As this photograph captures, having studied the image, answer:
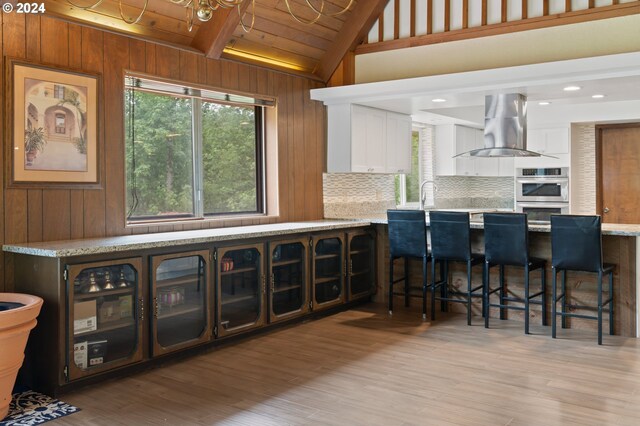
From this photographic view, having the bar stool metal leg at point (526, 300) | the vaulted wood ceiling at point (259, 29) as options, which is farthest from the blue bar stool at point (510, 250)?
the vaulted wood ceiling at point (259, 29)

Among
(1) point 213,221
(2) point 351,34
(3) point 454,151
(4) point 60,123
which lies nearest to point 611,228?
(2) point 351,34

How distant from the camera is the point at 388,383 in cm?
378

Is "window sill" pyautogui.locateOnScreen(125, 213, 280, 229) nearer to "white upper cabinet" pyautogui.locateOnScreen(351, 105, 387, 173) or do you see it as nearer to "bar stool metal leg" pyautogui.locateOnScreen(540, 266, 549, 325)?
"white upper cabinet" pyautogui.locateOnScreen(351, 105, 387, 173)

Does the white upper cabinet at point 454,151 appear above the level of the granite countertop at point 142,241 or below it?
above

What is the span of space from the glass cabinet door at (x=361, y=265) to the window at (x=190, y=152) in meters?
1.02

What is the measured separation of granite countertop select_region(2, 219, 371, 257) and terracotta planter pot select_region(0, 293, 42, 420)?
363 millimetres

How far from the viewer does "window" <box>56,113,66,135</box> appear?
13.5ft

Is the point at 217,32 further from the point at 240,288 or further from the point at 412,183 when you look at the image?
the point at 412,183

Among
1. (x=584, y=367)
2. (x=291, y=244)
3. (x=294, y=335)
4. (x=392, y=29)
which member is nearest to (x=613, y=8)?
(x=392, y=29)

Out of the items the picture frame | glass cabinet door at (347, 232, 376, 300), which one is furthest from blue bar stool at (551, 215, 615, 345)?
the picture frame

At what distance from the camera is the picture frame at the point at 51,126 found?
12.7 feet

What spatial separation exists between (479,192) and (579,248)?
16.2 feet

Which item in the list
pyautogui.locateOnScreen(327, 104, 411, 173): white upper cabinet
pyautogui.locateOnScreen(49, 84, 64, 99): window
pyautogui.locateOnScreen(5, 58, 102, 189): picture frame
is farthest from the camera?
pyautogui.locateOnScreen(327, 104, 411, 173): white upper cabinet

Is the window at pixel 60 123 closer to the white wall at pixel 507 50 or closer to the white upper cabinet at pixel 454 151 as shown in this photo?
the white wall at pixel 507 50
